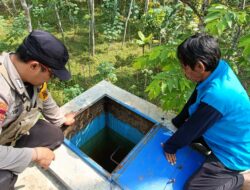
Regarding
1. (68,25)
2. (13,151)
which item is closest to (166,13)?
(68,25)

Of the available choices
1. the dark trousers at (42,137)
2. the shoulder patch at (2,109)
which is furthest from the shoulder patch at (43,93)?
the shoulder patch at (2,109)

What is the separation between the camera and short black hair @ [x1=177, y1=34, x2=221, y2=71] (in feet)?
6.15

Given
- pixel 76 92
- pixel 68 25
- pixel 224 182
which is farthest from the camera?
pixel 68 25

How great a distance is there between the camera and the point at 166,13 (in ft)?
13.1

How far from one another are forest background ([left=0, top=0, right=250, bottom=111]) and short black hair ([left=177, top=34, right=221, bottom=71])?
108 millimetres

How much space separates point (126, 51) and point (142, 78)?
26.9 inches

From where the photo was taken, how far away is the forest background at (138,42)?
7.72 feet

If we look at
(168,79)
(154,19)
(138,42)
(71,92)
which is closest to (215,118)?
(168,79)

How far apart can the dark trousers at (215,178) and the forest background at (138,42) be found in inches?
24.6

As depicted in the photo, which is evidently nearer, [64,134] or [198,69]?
[198,69]

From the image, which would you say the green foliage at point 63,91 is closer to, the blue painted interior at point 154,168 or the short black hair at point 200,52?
the blue painted interior at point 154,168

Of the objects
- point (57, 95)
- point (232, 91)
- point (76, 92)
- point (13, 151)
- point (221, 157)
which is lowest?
point (57, 95)

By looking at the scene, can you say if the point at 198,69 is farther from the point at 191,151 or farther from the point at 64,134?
the point at 64,134

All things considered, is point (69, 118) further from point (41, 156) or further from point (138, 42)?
point (138, 42)
